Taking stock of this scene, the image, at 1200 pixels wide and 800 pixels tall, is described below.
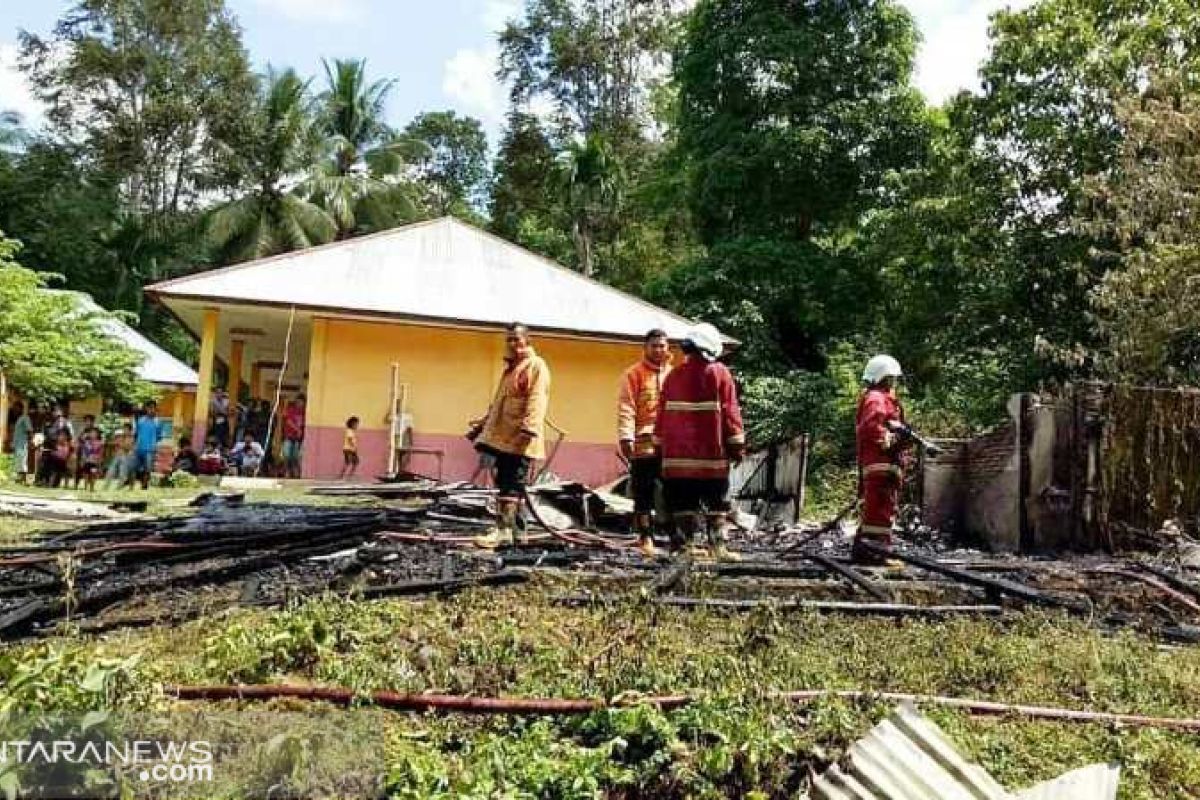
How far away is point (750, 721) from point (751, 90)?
26713mm

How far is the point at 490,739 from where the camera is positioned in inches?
148

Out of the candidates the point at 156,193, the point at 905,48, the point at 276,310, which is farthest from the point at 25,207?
the point at 905,48

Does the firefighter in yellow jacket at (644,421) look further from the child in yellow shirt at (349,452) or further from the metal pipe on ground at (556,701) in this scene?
the child in yellow shirt at (349,452)

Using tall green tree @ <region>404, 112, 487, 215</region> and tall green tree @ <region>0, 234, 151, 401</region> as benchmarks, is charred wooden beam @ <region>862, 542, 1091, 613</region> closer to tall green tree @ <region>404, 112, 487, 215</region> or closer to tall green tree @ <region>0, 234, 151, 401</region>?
tall green tree @ <region>0, 234, 151, 401</region>

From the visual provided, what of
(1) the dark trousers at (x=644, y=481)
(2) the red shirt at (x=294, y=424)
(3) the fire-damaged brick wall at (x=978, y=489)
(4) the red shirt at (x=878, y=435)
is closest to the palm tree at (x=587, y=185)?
(2) the red shirt at (x=294, y=424)

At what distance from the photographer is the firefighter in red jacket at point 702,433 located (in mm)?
8328

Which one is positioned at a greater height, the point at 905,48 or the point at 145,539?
the point at 905,48

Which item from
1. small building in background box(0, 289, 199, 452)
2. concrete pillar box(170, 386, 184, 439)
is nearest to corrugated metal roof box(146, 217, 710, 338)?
concrete pillar box(170, 386, 184, 439)

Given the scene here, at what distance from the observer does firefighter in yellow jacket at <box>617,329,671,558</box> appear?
9.22 m

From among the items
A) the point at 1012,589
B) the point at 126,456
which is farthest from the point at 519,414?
the point at 126,456

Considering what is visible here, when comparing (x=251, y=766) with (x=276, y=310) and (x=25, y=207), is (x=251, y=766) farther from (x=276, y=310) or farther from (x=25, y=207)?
(x=25, y=207)

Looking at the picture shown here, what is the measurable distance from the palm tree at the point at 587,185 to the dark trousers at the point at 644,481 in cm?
2785

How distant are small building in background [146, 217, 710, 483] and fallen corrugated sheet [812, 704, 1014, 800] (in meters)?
17.0

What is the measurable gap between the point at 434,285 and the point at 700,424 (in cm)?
1422
